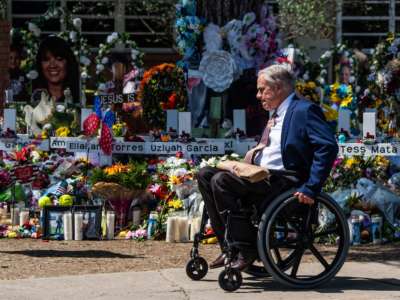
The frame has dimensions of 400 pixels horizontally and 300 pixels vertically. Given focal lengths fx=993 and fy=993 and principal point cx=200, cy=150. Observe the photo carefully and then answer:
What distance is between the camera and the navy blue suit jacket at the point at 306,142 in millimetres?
6031

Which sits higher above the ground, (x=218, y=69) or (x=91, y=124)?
(x=218, y=69)

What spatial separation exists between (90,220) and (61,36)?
5.61 m

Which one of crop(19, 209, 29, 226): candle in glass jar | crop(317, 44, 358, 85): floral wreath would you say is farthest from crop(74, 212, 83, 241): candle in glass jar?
crop(317, 44, 358, 85): floral wreath

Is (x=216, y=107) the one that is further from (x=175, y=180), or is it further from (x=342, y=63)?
(x=342, y=63)

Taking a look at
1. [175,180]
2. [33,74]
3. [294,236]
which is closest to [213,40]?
[175,180]

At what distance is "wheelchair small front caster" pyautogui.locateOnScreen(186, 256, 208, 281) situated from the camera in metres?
6.38

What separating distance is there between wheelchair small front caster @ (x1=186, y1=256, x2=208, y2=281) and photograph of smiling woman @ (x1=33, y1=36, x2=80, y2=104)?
6.77 metres

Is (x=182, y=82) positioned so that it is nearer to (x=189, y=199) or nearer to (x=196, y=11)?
(x=196, y=11)

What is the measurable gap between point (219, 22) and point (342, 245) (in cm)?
464

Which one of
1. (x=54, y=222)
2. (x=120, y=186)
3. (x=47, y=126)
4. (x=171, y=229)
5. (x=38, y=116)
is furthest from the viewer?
(x=38, y=116)

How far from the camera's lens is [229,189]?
6066 millimetres

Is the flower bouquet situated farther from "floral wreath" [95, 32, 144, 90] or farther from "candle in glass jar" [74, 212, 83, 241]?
"floral wreath" [95, 32, 144, 90]

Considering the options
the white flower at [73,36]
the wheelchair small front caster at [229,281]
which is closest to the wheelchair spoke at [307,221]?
the wheelchair small front caster at [229,281]

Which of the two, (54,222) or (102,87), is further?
(102,87)
